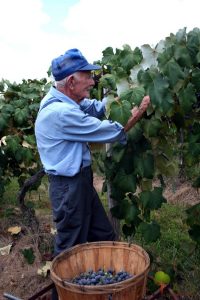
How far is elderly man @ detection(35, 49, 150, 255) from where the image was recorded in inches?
119

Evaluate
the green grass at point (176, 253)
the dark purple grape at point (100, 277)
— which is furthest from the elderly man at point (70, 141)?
the green grass at point (176, 253)

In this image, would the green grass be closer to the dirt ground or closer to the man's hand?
the dirt ground

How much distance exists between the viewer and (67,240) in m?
3.29

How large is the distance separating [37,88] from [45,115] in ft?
8.36

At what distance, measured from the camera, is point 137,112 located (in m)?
2.93

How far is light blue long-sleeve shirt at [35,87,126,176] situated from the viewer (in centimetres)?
299

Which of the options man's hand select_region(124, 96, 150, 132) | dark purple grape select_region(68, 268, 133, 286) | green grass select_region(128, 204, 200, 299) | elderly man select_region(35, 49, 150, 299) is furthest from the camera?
green grass select_region(128, 204, 200, 299)

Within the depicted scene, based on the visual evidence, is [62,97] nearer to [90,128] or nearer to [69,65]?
[69,65]

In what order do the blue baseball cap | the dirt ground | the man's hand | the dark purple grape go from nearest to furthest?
the dark purple grape → the man's hand → the blue baseball cap → the dirt ground

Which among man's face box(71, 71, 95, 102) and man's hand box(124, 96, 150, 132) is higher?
man's face box(71, 71, 95, 102)

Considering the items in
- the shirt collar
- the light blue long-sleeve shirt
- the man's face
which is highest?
the man's face

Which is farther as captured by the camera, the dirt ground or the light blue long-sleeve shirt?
the dirt ground

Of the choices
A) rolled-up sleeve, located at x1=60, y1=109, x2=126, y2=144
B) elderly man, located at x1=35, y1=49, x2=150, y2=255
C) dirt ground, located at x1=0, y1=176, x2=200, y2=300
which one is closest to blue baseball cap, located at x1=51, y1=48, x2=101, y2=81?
elderly man, located at x1=35, y1=49, x2=150, y2=255

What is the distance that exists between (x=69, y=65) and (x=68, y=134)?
1.47ft
